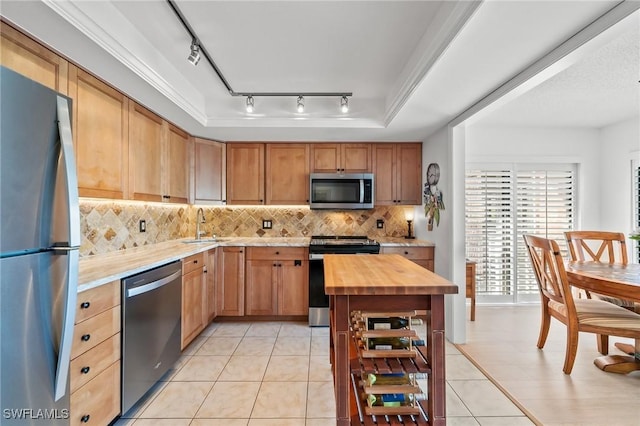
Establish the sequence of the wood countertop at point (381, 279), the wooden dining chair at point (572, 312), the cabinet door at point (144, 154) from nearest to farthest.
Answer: the wood countertop at point (381, 279), the wooden dining chair at point (572, 312), the cabinet door at point (144, 154)

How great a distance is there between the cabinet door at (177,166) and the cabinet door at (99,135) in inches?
25.1

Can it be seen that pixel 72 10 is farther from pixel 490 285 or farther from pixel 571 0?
pixel 490 285

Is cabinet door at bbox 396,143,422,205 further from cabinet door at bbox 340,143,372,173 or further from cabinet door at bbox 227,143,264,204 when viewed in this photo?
cabinet door at bbox 227,143,264,204

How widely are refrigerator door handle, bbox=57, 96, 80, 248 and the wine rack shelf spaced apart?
1.37 m

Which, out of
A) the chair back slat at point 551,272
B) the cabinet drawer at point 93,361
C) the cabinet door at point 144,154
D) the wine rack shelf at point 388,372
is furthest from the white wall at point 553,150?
the cabinet drawer at point 93,361

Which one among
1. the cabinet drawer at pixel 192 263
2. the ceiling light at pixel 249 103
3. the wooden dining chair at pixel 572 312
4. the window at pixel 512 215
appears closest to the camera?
the wooden dining chair at pixel 572 312

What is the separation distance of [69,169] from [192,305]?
1.93 m

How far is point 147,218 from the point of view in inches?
117

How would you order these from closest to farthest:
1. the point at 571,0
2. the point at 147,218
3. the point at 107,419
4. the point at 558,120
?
the point at 571,0, the point at 107,419, the point at 147,218, the point at 558,120

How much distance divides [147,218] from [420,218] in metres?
3.26

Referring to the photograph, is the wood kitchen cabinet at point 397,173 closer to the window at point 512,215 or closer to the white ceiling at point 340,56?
the white ceiling at point 340,56

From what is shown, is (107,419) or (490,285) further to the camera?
(490,285)

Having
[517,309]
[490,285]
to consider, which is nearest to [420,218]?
[490,285]

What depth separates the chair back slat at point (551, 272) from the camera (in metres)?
2.28
